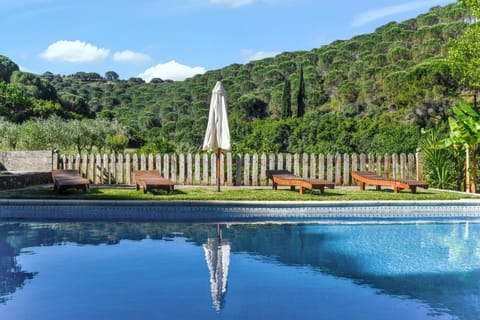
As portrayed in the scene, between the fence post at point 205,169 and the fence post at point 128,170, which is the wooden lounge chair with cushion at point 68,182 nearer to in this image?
the fence post at point 128,170

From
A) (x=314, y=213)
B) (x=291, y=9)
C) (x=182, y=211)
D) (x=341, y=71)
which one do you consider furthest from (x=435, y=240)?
(x=341, y=71)

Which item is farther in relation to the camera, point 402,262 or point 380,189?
point 380,189

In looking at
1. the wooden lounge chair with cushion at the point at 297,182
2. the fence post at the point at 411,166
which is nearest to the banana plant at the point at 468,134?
the fence post at the point at 411,166

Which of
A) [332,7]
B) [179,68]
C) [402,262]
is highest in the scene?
[179,68]

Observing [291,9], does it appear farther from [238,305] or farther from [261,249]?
[238,305]

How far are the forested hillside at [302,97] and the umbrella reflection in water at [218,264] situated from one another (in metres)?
8.84

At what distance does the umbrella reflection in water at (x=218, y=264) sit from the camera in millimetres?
4246

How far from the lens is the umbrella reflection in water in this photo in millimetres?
4246

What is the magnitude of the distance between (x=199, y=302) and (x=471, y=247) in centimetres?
427

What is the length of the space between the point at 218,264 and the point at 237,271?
41 cm

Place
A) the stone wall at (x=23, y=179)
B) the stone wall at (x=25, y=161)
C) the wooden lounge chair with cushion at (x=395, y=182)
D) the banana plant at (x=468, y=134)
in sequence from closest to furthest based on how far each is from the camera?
the wooden lounge chair with cushion at (x=395, y=182) → the stone wall at (x=23, y=179) → the banana plant at (x=468, y=134) → the stone wall at (x=25, y=161)

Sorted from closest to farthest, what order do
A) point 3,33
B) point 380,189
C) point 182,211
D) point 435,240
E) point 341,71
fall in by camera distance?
1. point 435,240
2. point 182,211
3. point 380,189
4. point 3,33
5. point 341,71

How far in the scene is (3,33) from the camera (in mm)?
37750

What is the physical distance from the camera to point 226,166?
12.5 meters
